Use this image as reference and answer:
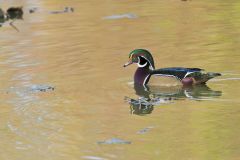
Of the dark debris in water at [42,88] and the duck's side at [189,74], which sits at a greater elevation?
the duck's side at [189,74]

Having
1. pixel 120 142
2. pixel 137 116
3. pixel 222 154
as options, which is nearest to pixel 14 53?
pixel 137 116

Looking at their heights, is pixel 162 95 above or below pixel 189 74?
below

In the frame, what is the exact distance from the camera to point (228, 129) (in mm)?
9875

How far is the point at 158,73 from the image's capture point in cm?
1289

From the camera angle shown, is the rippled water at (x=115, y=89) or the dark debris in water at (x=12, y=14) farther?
the dark debris in water at (x=12, y=14)

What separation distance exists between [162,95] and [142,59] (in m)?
1.40

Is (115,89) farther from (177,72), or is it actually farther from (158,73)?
(177,72)

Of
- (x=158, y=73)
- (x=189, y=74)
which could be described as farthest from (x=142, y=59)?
(x=189, y=74)

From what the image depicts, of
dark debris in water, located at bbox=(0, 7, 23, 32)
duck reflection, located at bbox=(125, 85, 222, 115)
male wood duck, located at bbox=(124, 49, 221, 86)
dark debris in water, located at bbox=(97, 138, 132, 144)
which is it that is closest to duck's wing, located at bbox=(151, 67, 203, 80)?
male wood duck, located at bbox=(124, 49, 221, 86)

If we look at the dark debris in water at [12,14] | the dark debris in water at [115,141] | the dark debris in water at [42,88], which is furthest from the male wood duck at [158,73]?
the dark debris in water at [12,14]

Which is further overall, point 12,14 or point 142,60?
point 12,14

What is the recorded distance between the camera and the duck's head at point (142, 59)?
44.1 feet

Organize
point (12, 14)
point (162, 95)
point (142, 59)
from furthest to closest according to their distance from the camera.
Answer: point (12, 14) → point (142, 59) → point (162, 95)

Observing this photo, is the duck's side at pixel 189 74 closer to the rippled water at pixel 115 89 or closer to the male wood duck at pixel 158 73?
the male wood duck at pixel 158 73
